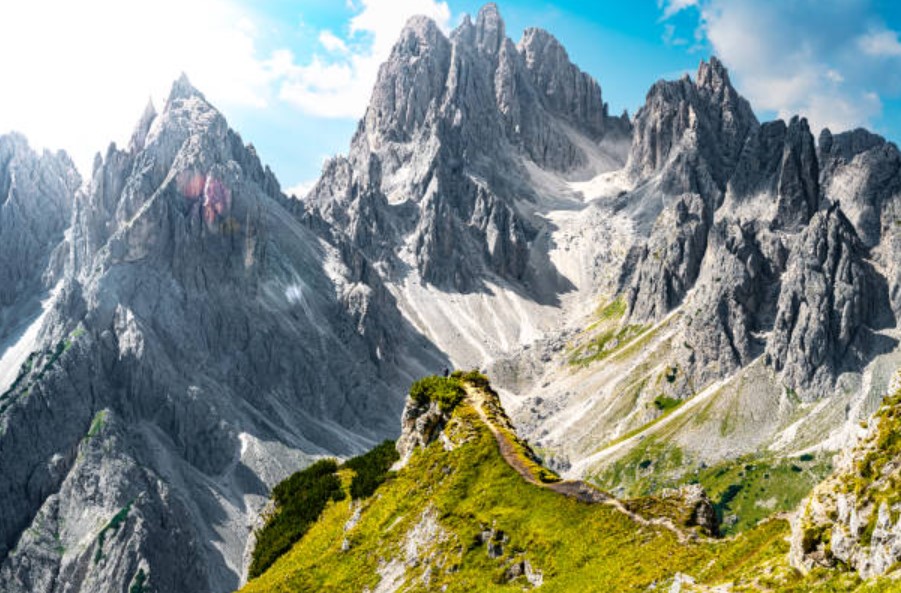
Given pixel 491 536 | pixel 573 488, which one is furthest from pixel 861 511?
pixel 491 536

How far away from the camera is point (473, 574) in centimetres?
4128

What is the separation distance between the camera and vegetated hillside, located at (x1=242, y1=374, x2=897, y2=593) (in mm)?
32469

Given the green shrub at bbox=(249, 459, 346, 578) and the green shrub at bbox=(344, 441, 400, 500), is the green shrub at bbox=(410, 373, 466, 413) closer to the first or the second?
the green shrub at bbox=(344, 441, 400, 500)

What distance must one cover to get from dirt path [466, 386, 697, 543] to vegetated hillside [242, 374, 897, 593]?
9cm

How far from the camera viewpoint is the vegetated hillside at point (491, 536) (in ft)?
107

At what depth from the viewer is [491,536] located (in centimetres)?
4284

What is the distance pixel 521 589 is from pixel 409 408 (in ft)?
73.2

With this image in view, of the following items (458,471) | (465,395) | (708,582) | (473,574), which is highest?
(465,395)

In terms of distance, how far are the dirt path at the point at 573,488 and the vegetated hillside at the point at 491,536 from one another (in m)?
0.09

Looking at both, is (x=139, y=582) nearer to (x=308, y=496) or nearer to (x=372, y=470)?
(x=308, y=496)

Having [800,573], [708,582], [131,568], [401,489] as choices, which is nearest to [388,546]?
[401,489]

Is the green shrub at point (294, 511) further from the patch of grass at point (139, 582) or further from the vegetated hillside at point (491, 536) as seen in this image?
the patch of grass at point (139, 582)

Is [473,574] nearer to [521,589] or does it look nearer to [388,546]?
[521,589]

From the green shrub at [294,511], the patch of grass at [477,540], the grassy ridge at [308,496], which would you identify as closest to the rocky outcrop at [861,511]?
the patch of grass at [477,540]
